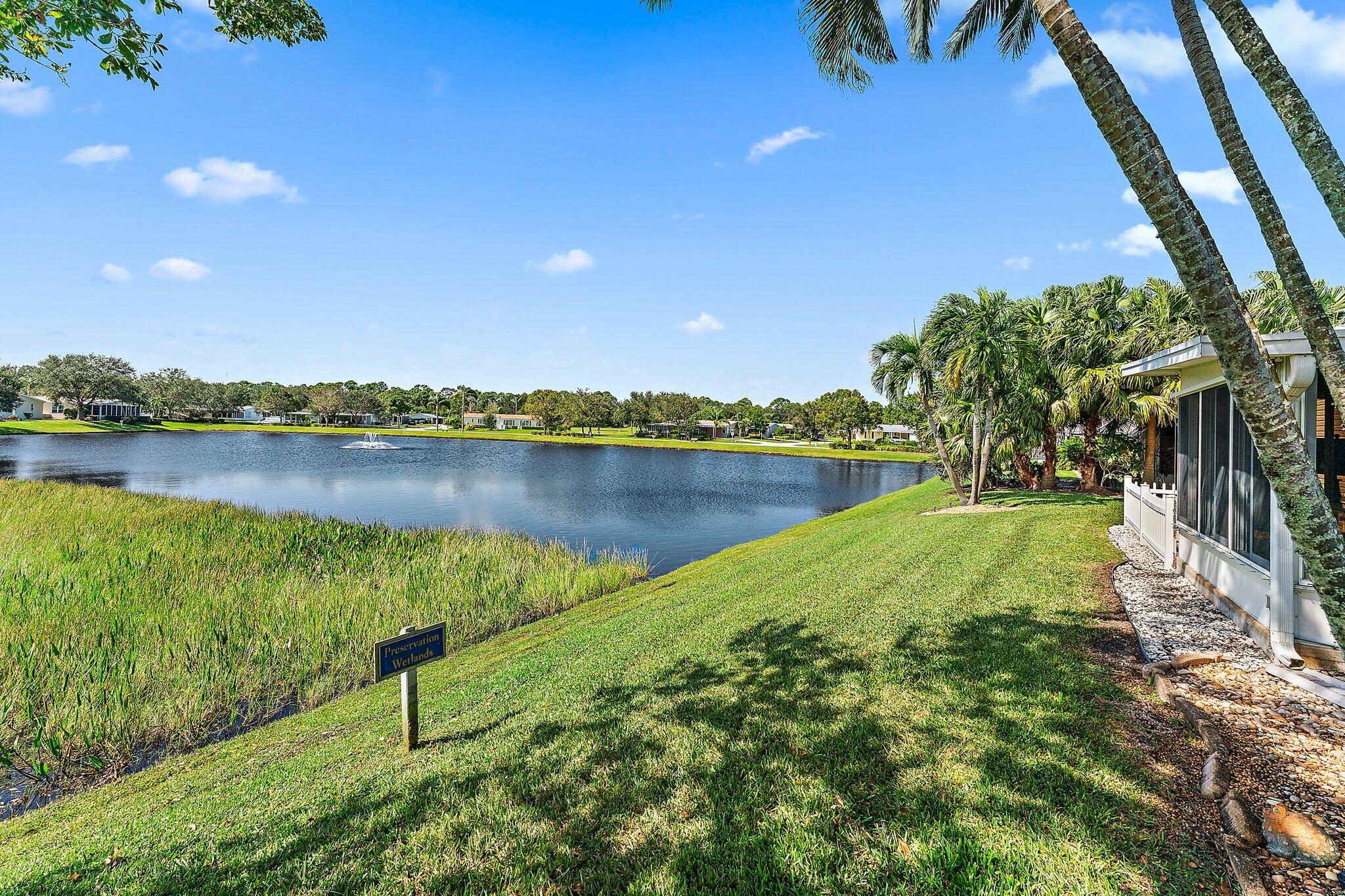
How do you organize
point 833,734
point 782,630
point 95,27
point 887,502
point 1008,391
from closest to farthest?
point 95,27
point 833,734
point 782,630
point 1008,391
point 887,502

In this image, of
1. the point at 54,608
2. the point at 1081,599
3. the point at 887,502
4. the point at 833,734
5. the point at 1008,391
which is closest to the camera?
the point at 833,734

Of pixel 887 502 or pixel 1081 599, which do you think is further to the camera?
pixel 887 502

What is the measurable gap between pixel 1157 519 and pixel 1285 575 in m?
4.81

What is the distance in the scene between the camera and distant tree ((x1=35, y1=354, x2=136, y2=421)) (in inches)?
3526

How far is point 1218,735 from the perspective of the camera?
395cm

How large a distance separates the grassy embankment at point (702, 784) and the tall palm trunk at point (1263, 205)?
2.61 meters

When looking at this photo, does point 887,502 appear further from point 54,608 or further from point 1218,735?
point 54,608

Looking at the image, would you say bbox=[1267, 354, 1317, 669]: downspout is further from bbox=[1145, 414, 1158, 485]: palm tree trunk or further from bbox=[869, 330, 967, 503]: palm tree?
bbox=[869, 330, 967, 503]: palm tree

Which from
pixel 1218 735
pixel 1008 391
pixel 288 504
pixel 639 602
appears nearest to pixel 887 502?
pixel 1008 391

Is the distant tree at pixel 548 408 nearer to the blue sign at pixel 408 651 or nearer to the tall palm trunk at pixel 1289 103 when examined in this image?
the blue sign at pixel 408 651

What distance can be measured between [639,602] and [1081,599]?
6522 mm


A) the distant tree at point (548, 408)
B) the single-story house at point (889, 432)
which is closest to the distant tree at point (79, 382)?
the distant tree at point (548, 408)

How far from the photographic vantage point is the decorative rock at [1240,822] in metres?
2.99

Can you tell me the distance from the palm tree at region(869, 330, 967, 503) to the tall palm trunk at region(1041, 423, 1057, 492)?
2.88 m
